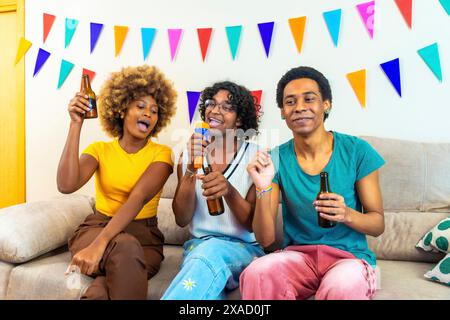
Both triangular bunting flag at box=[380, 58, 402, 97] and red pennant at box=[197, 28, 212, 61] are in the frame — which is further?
red pennant at box=[197, 28, 212, 61]

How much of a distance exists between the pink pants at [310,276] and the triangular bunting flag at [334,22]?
4.12 ft

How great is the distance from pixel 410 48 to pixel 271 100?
75 centimetres

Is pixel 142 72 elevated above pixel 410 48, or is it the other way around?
pixel 410 48

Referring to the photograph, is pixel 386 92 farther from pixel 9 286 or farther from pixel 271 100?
pixel 9 286

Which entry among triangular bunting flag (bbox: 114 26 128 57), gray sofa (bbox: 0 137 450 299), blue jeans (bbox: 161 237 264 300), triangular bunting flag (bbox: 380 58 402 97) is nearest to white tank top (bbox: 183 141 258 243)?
blue jeans (bbox: 161 237 264 300)

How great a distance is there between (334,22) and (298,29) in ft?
0.62

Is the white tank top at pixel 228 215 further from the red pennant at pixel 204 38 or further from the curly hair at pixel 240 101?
the red pennant at pixel 204 38

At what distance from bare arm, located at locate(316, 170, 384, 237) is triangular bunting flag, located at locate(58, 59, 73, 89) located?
1.99 metres

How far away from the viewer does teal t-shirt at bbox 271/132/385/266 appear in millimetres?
1415

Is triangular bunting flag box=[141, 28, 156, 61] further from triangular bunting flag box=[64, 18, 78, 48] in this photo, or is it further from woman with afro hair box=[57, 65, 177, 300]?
woman with afro hair box=[57, 65, 177, 300]

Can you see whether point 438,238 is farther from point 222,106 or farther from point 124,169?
point 124,169

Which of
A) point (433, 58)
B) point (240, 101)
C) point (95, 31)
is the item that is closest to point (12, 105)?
point (95, 31)

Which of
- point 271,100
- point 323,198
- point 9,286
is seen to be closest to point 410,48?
point 271,100

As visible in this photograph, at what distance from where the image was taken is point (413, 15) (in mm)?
2062
